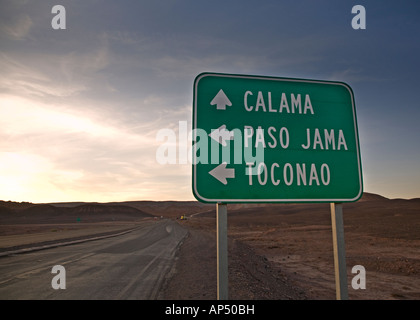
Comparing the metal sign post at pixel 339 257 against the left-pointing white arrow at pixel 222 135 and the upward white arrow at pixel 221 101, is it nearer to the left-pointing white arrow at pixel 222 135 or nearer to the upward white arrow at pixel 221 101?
the left-pointing white arrow at pixel 222 135

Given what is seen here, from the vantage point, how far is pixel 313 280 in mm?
11117

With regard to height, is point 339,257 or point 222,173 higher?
point 222,173

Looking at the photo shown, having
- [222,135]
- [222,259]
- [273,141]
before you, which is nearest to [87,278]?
[222,259]

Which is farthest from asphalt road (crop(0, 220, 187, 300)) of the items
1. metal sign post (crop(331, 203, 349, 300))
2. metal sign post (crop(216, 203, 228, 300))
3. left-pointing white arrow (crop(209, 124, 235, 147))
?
left-pointing white arrow (crop(209, 124, 235, 147))

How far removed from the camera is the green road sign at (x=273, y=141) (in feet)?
7.20

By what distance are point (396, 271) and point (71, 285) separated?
1368 cm

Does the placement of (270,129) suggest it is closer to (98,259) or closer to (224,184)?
(224,184)

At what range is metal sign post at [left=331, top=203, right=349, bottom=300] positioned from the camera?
215 cm

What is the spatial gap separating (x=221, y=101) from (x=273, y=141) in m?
0.57

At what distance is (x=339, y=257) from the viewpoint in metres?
2.22

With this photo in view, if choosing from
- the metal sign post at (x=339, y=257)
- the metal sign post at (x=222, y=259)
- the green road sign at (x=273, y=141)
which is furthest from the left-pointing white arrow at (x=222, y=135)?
the metal sign post at (x=339, y=257)

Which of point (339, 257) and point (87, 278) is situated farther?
point (87, 278)

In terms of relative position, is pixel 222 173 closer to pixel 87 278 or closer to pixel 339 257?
pixel 339 257
